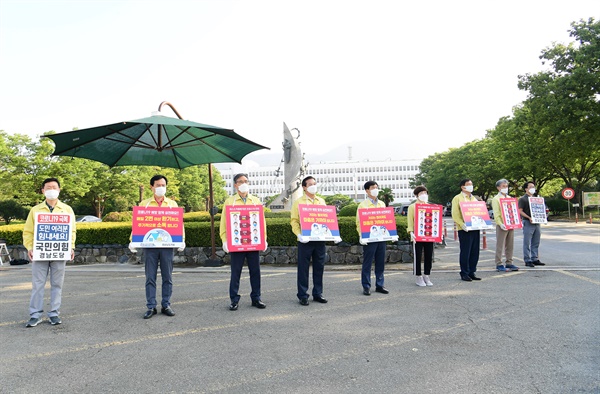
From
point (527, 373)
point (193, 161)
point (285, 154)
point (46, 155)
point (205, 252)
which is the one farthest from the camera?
point (46, 155)

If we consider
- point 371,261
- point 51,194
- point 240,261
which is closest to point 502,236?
point 371,261

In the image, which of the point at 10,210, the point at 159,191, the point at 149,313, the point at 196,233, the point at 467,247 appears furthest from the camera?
the point at 10,210

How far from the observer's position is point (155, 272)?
5.92 meters

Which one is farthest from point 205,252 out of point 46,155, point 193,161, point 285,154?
point 46,155

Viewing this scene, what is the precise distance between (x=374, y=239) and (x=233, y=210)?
242 centimetres

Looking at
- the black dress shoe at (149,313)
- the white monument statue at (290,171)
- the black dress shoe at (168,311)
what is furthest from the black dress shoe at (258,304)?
the white monument statue at (290,171)

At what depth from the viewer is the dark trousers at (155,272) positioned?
5832 mm

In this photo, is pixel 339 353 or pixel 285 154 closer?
pixel 339 353

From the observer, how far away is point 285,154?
2278 centimetres

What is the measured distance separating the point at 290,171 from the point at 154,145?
13.5 m

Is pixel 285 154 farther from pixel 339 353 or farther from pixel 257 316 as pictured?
pixel 339 353

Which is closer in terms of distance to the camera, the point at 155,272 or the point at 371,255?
the point at 155,272

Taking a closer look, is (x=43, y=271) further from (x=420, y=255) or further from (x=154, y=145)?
(x=420, y=255)

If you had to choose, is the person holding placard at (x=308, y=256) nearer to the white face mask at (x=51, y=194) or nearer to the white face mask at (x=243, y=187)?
the white face mask at (x=243, y=187)
